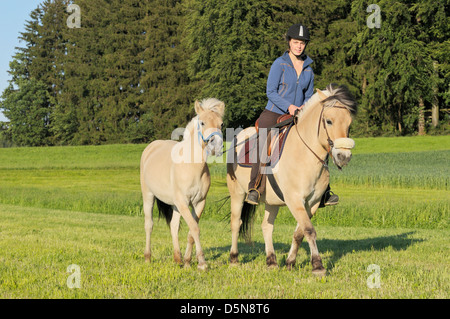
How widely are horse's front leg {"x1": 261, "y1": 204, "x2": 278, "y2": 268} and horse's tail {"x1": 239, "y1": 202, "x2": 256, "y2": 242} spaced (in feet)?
1.60

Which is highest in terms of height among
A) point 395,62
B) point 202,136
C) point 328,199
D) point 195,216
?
point 395,62

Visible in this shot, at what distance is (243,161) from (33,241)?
17.6ft

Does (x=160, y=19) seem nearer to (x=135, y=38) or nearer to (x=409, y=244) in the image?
(x=135, y=38)

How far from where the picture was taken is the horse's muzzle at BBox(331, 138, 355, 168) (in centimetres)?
640

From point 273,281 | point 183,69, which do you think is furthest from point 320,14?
point 273,281

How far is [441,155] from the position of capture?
36.8 meters

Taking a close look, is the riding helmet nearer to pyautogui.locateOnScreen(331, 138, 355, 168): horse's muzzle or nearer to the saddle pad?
the saddle pad

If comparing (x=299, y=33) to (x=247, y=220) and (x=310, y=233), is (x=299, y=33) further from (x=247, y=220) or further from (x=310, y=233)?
(x=247, y=220)

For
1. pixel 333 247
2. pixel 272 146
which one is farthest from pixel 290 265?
pixel 333 247

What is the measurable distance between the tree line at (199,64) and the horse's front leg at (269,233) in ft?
87.6

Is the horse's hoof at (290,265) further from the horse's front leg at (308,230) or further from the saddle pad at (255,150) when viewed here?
the saddle pad at (255,150)

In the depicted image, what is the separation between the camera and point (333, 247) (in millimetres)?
10703

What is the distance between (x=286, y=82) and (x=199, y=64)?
1863 inches

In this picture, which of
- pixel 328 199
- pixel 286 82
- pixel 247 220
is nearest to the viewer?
pixel 328 199
